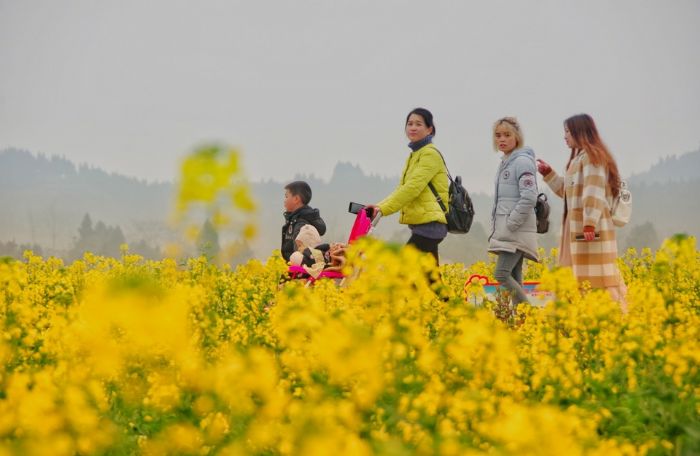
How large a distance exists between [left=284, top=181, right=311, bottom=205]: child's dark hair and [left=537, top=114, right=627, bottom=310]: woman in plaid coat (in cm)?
233

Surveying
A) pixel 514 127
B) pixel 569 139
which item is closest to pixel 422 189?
pixel 514 127

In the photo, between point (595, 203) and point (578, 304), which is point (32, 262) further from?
point (578, 304)

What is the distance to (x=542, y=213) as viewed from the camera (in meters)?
6.82

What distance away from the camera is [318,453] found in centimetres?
188

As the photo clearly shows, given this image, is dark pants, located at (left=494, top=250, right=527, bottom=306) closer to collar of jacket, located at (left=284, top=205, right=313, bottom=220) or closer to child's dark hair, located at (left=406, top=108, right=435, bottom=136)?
child's dark hair, located at (left=406, top=108, right=435, bottom=136)

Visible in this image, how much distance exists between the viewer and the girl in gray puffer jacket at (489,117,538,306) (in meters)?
6.50

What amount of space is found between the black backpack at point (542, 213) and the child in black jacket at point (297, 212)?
194 centimetres

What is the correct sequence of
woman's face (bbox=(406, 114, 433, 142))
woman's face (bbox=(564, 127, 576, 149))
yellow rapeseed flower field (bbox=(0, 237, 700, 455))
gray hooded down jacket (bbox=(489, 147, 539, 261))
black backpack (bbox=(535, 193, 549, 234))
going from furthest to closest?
black backpack (bbox=(535, 193, 549, 234))
gray hooded down jacket (bbox=(489, 147, 539, 261))
woman's face (bbox=(406, 114, 433, 142))
woman's face (bbox=(564, 127, 576, 149))
yellow rapeseed flower field (bbox=(0, 237, 700, 455))

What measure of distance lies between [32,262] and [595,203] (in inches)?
300

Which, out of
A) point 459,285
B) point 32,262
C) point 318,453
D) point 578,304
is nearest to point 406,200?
point 578,304

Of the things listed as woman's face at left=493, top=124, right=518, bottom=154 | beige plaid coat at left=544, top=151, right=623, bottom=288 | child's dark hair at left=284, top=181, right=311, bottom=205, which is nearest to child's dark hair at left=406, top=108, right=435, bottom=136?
woman's face at left=493, top=124, right=518, bottom=154

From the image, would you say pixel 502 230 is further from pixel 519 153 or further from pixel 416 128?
pixel 416 128

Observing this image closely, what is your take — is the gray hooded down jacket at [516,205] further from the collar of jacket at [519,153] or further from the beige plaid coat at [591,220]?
the beige plaid coat at [591,220]

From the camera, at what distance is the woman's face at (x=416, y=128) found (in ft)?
20.7
